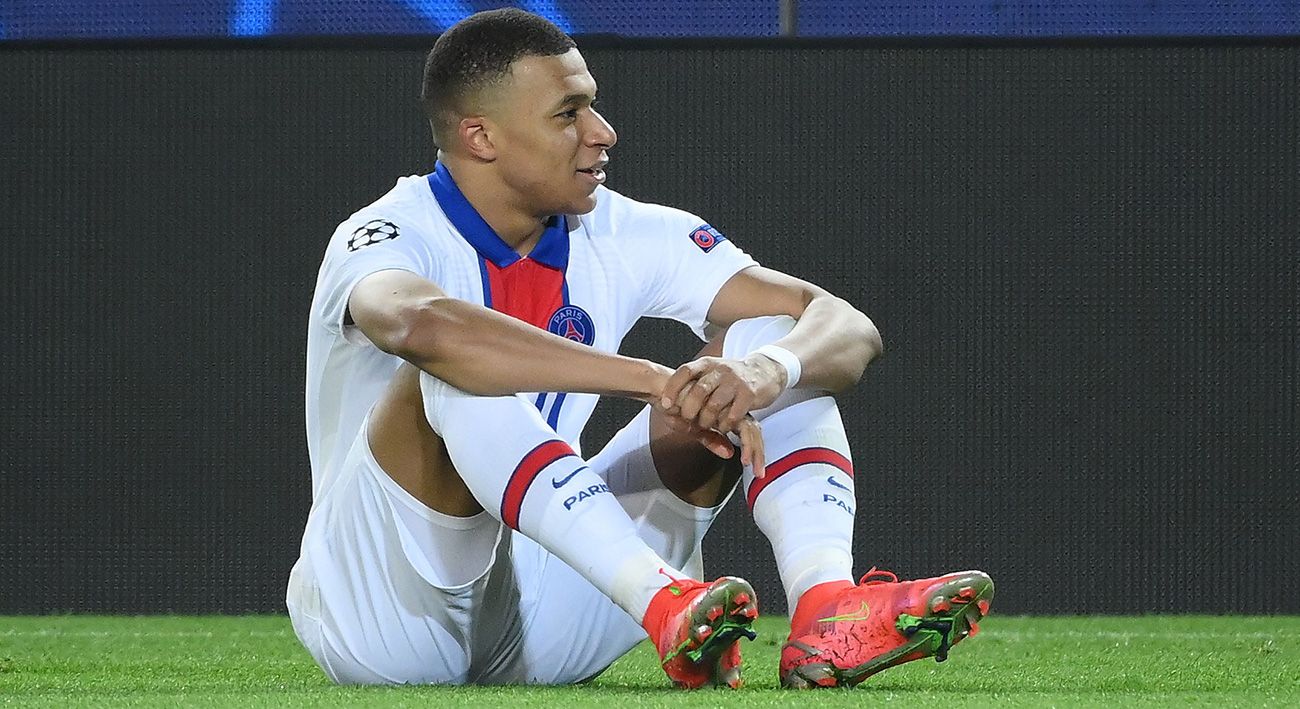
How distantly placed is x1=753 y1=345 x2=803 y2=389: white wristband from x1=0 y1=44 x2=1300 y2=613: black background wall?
4.89 feet

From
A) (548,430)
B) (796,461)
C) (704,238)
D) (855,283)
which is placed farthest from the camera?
(855,283)

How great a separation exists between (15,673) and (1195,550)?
1.83m

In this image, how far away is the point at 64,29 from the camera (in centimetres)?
300

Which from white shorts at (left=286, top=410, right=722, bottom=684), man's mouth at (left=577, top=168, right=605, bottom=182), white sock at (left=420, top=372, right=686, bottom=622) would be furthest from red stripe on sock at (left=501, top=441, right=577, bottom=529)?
man's mouth at (left=577, top=168, right=605, bottom=182)

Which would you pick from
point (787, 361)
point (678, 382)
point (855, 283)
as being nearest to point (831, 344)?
point (787, 361)

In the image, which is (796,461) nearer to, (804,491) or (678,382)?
(804,491)

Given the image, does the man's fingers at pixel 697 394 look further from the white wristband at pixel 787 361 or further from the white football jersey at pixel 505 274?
the white football jersey at pixel 505 274

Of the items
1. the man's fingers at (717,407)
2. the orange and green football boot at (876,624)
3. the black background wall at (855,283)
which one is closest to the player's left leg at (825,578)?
the orange and green football boot at (876,624)

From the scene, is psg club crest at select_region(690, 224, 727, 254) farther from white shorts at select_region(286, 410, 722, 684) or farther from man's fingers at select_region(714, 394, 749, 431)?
man's fingers at select_region(714, 394, 749, 431)

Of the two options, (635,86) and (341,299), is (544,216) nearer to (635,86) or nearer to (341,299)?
(341,299)

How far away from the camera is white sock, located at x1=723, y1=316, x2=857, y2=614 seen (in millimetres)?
1400

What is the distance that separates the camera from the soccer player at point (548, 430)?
4.33ft

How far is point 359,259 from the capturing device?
1473 mm

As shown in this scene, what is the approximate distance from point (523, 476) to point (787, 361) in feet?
0.79
